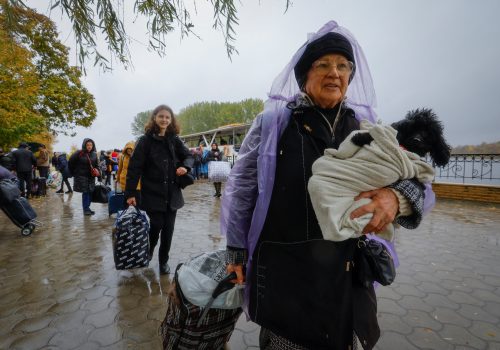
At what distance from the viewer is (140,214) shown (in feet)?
11.1

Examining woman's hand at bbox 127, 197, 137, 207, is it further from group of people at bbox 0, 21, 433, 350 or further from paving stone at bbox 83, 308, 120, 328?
group of people at bbox 0, 21, 433, 350

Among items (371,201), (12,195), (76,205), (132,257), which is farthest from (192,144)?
(371,201)

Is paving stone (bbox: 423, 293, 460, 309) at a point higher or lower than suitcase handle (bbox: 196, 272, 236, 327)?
lower

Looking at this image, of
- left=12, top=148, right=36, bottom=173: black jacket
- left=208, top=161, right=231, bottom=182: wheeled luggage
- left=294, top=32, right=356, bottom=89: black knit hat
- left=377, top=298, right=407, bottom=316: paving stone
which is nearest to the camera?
left=294, top=32, right=356, bottom=89: black knit hat

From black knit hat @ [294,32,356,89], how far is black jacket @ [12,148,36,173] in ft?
34.9

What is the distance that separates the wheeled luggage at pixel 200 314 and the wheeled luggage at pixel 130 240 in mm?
1815

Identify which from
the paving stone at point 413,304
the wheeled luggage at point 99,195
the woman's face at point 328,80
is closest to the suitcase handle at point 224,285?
the woman's face at point 328,80

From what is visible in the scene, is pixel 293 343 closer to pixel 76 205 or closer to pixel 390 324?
pixel 390 324

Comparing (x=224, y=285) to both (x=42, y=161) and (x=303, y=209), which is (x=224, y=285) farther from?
(x=42, y=161)

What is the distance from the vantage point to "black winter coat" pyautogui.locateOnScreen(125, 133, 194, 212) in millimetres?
3410

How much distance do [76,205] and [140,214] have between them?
7.37 m

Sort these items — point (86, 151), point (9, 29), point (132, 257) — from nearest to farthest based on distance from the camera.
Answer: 1. point (9, 29)
2. point (132, 257)
3. point (86, 151)

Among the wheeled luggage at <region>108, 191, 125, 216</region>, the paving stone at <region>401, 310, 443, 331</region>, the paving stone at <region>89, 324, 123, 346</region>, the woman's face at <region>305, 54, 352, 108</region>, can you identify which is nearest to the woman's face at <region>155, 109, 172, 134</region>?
the paving stone at <region>89, 324, 123, 346</region>

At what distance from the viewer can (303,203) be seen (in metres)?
1.39
